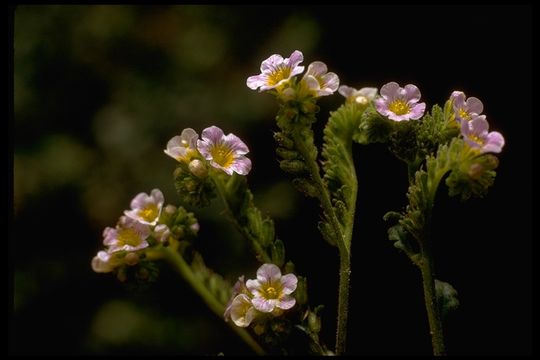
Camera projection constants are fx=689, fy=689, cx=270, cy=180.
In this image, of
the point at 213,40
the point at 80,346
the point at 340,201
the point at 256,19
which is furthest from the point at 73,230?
the point at 340,201

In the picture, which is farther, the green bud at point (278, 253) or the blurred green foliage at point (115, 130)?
the blurred green foliage at point (115, 130)

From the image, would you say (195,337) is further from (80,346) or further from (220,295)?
(220,295)

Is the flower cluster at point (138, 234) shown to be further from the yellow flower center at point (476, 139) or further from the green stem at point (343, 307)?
the yellow flower center at point (476, 139)

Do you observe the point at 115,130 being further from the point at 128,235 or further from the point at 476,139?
the point at 476,139

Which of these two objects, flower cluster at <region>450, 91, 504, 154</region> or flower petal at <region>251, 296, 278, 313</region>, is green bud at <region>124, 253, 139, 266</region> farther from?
flower cluster at <region>450, 91, 504, 154</region>

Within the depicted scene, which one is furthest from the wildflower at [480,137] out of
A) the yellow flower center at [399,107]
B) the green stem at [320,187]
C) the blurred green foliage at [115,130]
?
the blurred green foliage at [115,130]

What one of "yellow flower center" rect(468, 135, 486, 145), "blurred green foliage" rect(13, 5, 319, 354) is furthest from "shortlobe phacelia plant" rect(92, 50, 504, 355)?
"blurred green foliage" rect(13, 5, 319, 354)

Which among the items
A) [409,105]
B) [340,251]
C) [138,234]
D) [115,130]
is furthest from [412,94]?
[115,130]
